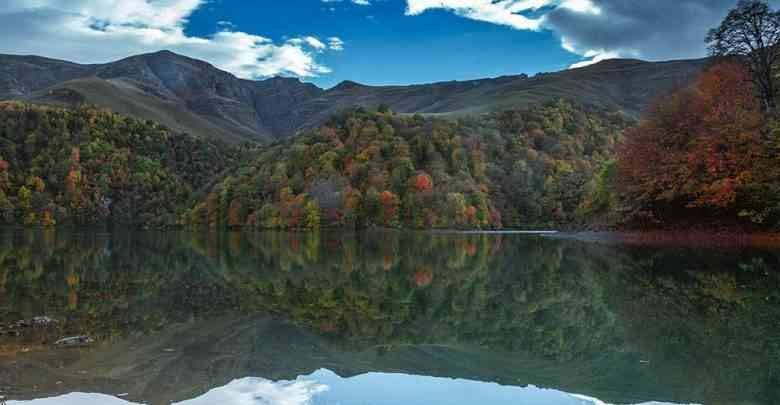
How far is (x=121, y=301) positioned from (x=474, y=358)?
11.2 metres

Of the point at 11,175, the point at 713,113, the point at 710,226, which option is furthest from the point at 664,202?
the point at 11,175

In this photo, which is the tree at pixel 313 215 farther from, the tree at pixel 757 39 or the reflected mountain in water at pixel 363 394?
the reflected mountain in water at pixel 363 394

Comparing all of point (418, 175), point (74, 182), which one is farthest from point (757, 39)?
point (74, 182)

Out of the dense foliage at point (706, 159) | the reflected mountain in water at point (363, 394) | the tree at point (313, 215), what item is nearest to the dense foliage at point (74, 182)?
the tree at point (313, 215)

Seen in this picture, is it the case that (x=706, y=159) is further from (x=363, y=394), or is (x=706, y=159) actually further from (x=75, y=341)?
(x=75, y=341)

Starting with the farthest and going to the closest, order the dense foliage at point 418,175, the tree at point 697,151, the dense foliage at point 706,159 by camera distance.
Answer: the dense foliage at point 418,175 < the tree at point 697,151 < the dense foliage at point 706,159

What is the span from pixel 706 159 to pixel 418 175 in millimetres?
83000

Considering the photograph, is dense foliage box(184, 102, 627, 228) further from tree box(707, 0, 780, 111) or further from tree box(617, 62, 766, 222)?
tree box(707, 0, 780, 111)

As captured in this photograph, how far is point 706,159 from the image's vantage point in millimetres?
36094

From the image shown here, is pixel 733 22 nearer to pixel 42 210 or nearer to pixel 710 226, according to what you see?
pixel 710 226

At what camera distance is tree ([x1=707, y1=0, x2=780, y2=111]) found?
3978 cm

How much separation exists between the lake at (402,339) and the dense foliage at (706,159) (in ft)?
43.8

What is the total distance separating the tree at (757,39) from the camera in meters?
39.8

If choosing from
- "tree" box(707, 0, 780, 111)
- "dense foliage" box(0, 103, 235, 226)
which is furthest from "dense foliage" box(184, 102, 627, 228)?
"tree" box(707, 0, 780, 111)
